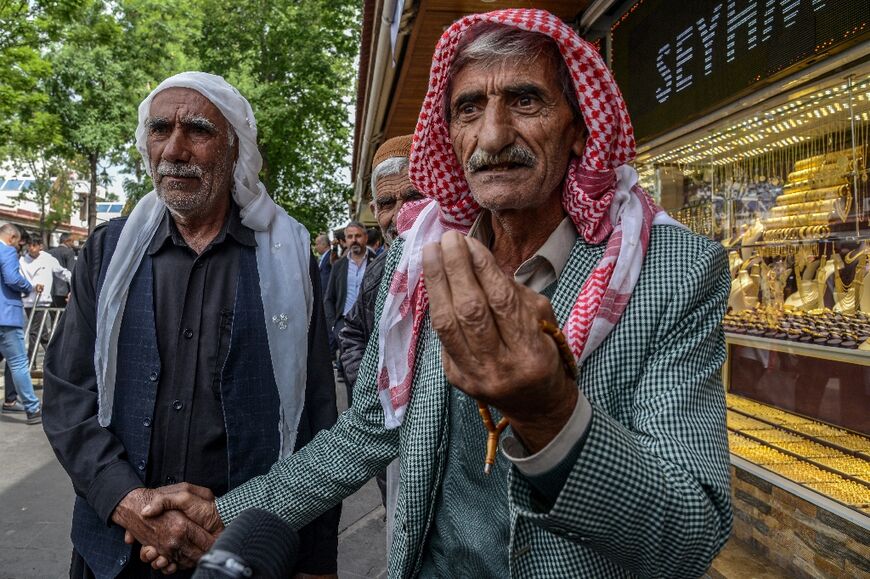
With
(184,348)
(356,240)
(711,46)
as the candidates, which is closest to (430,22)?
(711,46)

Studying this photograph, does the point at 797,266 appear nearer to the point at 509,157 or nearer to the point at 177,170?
the point at 509,157

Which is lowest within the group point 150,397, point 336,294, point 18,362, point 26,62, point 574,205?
point 18,362

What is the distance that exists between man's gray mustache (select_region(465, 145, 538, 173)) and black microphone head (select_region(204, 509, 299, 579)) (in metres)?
0.88

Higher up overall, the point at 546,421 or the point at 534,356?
the point at 534,356

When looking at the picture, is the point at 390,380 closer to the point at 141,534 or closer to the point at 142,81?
the point at 141,534

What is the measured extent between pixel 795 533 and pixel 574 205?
2.66 metres

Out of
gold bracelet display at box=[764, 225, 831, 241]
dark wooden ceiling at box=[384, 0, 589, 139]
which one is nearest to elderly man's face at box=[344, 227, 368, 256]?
dark wooden ceiling at box=[384, 0, 589, 139]

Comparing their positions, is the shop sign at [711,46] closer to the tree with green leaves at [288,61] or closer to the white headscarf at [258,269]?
the white headscarf at [258,269]

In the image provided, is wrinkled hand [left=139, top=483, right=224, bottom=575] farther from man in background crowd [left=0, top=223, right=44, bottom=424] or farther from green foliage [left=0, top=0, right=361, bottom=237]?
green foliage [left=0, top=0, right=361, bottom=237]

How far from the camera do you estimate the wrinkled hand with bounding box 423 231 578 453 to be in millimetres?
910

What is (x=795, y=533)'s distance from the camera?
3.30m

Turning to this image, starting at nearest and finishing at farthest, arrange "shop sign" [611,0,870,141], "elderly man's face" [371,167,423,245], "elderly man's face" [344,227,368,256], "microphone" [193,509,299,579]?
"microphone" [193,509,299,579] < "shop sign" [611,0,870,141] < "elderly man's face" [371,167,423,245] < "elderly man's face" [344,227,368,256]

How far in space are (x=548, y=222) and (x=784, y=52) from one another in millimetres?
1903

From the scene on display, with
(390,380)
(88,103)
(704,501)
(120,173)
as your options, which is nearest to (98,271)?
(390,380)
